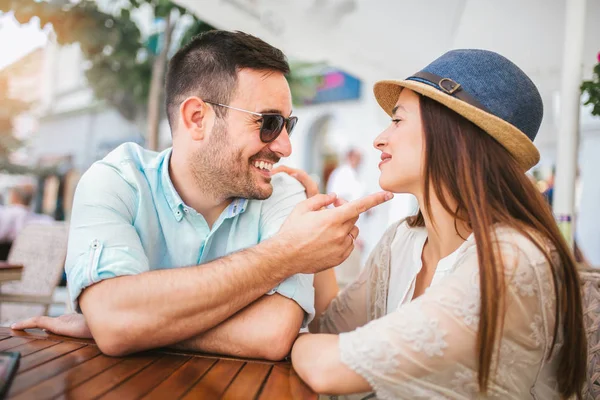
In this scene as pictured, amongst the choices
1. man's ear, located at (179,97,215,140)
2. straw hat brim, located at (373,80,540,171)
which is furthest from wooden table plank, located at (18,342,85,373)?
straw hat brim, located at (373,80,540,171)

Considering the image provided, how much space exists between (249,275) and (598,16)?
15.9 feet

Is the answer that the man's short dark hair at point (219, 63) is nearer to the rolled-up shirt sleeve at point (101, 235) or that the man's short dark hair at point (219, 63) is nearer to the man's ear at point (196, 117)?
the man's ear at point (196, 117)

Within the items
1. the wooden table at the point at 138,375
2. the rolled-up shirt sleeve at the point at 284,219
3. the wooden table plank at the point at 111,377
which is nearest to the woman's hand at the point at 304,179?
the rolled-up shirt sleeve at the point at 284,219

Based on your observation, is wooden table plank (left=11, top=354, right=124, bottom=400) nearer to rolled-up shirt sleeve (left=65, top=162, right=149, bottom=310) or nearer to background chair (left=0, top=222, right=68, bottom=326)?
rolled-up shirt sleeve (left=65, top=162, right=149, bottom=310)

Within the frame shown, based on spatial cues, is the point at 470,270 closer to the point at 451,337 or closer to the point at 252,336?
the point at 451,337

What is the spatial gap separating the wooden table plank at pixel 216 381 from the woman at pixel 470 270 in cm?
19

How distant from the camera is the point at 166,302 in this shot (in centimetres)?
140

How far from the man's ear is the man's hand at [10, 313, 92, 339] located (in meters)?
0.90

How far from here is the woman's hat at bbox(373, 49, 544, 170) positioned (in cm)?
150

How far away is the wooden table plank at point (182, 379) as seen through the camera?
1.10 meters

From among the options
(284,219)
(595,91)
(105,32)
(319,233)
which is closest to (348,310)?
(284,219)

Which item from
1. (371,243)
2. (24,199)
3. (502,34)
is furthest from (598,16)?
(24,199)

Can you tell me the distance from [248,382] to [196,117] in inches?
50.0

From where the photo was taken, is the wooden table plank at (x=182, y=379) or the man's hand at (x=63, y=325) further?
the man's hand at (x=63, y=325)
